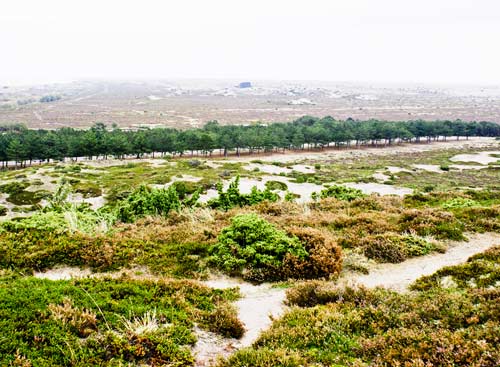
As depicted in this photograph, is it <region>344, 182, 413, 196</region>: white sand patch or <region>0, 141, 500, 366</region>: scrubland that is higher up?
<region>0, 141, 500, 366</region>: scrubland

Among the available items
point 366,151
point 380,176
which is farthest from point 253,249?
point 366,151

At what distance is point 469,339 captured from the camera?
20.8 feet

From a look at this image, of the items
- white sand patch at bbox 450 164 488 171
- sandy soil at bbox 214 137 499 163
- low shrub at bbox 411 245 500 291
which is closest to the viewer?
low shrub at bbox 411 245 500 291

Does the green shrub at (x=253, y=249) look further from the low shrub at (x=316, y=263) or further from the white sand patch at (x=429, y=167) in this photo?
the white sand patch at (x=429, y=167)

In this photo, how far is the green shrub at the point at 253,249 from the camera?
37.4 feet

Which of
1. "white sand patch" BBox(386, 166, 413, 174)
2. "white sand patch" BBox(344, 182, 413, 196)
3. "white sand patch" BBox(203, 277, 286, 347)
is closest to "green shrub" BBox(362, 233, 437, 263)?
"white sand patch" BBox(203, 277, 286, 347)

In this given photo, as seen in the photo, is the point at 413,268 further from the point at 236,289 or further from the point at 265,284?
the point at 236,289

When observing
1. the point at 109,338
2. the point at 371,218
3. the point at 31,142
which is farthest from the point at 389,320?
the point at 31,142

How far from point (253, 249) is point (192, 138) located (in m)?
85.9

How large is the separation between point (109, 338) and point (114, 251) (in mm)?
5780

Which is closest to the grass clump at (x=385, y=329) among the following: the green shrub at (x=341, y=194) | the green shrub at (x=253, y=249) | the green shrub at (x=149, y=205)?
the green shrub at (x=253, y=249)

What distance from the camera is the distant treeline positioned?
83.4 metres

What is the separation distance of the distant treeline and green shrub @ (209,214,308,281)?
79941 mm

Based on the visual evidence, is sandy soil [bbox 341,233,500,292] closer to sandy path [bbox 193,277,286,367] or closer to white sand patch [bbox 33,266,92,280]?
sandy path [bbox 193,277,286,367]
